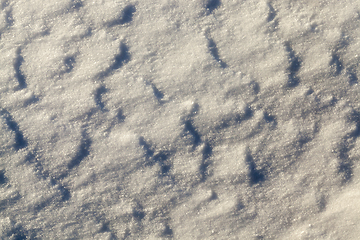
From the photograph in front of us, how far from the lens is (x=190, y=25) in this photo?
3.97ft

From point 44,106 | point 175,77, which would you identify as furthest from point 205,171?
point 44,106

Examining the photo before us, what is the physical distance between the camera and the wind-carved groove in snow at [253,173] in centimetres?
115

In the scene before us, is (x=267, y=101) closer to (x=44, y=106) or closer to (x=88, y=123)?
(x=88, y=123)

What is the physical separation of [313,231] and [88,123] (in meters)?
1.04

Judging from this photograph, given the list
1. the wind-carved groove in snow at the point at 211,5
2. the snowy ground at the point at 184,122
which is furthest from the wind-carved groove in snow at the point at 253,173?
the wind-carved groove in snow at the point at 211,5

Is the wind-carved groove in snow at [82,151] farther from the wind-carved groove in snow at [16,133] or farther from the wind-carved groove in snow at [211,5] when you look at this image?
the wind-carved groove in snow at [211,5]

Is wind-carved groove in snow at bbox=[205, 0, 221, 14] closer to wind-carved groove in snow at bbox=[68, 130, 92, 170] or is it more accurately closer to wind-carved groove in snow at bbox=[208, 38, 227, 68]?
wind-carved groove in snow at bbox=[208, 38, 227, 68]

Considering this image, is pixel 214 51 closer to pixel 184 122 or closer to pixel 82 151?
pixel 184 122

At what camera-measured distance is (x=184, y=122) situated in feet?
3.84

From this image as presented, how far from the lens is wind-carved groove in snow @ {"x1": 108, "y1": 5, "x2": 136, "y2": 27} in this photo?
48.4 inches

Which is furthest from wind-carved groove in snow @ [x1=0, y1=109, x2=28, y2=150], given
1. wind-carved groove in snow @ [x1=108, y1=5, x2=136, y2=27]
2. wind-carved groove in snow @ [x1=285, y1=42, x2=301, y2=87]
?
wind-carved groove in snow @ [x1=285, y1=42, x2=301, y2=87]

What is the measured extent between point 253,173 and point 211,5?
754mm

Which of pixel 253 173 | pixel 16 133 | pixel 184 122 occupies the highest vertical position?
pixel 16 133

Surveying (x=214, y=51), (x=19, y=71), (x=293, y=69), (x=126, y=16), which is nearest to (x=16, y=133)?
(x=19, y=71)
